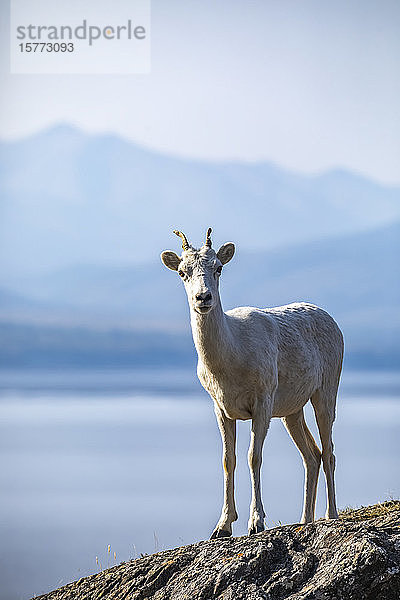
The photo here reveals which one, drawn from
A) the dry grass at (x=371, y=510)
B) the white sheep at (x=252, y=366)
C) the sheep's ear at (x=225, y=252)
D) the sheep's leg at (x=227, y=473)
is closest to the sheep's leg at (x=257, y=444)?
the white sheep at (x=252, y=366)

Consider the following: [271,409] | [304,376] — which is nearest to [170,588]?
[271,409]

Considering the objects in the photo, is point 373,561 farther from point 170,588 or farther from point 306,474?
point 306,474

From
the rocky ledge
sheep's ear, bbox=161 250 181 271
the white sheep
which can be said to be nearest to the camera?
the rocky ledge

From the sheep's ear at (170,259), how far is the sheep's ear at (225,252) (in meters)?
0.22

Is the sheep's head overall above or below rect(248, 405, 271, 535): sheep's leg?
above

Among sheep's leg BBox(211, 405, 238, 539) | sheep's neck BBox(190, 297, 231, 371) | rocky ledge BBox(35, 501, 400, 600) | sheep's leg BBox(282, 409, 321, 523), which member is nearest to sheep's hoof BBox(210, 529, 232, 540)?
sheep's leg BBox(211, 405, 238, 539)

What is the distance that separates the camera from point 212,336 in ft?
13.8

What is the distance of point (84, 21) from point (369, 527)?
5.99 metres

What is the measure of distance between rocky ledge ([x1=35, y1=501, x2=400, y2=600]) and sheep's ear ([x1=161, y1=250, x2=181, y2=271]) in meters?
1.41

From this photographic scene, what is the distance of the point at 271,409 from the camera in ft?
A: 14.4

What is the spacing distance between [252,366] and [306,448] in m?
1.15

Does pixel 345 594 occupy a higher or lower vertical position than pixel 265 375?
lower

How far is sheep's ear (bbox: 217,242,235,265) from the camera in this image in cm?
439

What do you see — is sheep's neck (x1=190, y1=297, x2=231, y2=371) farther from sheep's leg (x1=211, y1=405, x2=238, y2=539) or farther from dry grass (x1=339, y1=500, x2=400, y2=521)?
dry grass (x1=339, y1=500, x2=400, y2=521)
